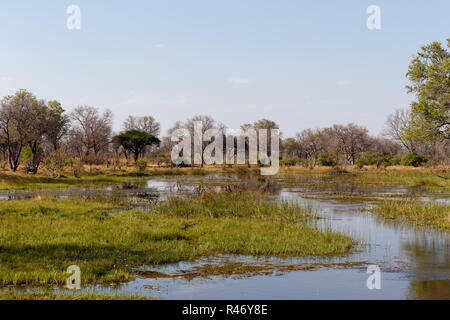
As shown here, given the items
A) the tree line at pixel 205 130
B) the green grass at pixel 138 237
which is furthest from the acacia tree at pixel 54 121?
the green grass at pixel 138 237

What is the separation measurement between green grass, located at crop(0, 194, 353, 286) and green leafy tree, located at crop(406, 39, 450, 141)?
2498 centimetres

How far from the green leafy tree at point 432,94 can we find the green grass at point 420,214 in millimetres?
19571

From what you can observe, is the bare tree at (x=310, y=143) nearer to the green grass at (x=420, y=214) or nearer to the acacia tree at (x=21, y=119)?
the acacia tree at (x=21, y=119)

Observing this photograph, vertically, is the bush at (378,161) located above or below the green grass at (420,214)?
above

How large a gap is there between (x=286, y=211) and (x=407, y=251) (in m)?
7.33

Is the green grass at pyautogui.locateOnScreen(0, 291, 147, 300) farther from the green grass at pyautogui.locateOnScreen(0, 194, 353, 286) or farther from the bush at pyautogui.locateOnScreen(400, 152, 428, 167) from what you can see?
the bush at pyautogui.locateOnScreen(400, 152, 428, 167)

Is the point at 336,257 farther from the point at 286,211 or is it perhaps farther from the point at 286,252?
the point at 286,211

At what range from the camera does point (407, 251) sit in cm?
1584

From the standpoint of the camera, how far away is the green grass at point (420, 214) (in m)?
21.4

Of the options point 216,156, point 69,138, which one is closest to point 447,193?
point 216,156

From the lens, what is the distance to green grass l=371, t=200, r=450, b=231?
21388 mm

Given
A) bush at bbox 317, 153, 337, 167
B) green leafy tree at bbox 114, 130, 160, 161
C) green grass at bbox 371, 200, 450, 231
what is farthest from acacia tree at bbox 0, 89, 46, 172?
bush at bbox 317, 153, 337, 167

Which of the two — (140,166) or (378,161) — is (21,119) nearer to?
(140,166)

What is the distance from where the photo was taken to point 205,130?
337 feet
